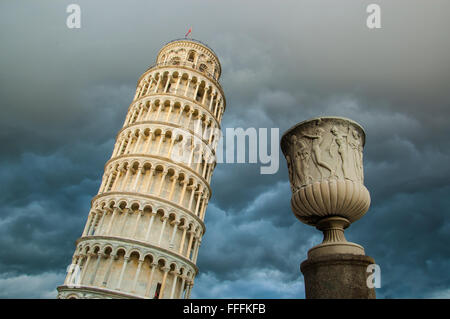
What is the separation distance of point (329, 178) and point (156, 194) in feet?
77.1

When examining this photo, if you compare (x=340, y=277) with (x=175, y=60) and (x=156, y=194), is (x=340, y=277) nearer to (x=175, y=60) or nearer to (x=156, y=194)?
(x=156, y=194)

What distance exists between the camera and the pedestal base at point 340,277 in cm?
518

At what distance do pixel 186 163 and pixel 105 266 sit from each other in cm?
1211

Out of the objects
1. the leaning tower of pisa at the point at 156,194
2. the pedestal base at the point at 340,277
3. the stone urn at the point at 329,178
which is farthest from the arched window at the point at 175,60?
the pedestal base at the point at 340,277

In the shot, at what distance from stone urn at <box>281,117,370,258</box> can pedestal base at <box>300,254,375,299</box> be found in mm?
174

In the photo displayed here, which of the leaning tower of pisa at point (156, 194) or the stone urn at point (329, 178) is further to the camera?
the leaning tower of pisa at point (156, 194)

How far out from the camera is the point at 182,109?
3241 centimetres

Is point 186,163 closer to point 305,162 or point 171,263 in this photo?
point 171,263

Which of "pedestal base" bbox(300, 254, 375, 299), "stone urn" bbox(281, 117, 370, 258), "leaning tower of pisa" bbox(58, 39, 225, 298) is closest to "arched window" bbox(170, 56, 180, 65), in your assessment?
"leaning tower of pisa" bbox(58, 39, 225, 298)

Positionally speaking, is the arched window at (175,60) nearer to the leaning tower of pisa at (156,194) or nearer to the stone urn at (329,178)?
the leaning tower of pisa at (156,194)

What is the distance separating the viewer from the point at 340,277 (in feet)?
17.3

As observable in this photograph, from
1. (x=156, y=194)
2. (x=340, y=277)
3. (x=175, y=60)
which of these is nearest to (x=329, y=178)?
(x=340, y=277)

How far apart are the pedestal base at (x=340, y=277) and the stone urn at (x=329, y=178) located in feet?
0.57
